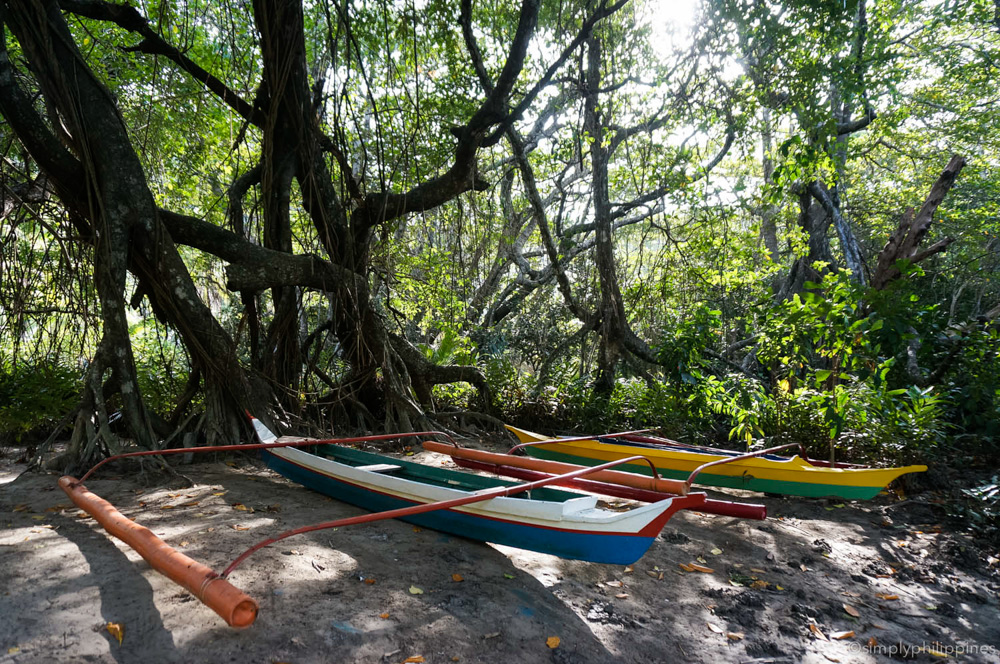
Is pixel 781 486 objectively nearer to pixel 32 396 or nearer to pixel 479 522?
pixel 479 522

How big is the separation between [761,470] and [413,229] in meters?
6.08

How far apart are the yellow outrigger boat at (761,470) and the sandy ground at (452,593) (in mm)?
377

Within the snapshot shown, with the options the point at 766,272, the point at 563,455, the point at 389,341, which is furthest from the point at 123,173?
the point at 766,272

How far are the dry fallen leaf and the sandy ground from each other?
2 cm

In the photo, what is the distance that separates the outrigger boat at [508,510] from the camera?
8.80 ft

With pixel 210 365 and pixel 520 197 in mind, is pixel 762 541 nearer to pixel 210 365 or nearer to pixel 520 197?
pixel 210 365

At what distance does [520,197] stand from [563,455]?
7343 millimetres

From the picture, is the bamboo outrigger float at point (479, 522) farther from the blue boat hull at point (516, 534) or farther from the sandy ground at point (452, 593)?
the sandy ground at point (452, 593)

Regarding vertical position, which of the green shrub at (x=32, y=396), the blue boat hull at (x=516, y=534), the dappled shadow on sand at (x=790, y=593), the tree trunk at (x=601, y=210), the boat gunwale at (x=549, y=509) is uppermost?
the tree trunk at (x=601, y=210)

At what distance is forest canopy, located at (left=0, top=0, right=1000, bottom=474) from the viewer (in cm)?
466

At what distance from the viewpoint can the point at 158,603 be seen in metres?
2.33

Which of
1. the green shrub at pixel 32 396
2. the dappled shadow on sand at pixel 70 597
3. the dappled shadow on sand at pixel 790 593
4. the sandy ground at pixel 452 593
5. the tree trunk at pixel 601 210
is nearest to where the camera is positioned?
the dappled shadow on sand at pixel 70 597

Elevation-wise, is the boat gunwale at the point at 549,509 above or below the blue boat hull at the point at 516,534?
above

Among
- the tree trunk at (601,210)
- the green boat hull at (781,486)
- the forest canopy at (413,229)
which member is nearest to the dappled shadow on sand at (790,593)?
the green boat hull at (781,486)
